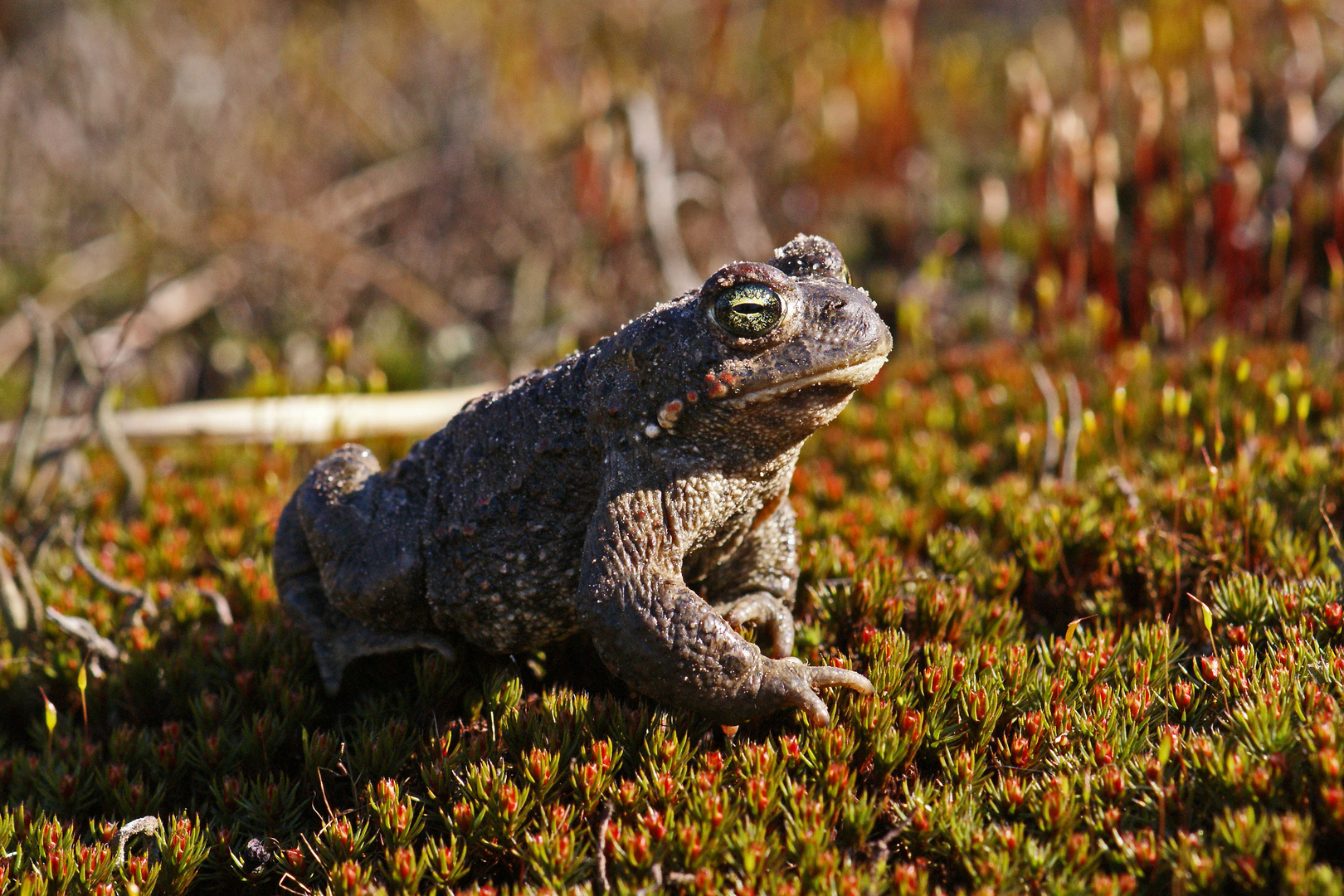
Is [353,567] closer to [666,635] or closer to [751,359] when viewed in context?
[666,635]

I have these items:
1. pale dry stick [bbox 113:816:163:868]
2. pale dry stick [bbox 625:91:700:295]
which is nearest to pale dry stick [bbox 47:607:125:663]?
pale dry stick [bbox 113:816:163:868]

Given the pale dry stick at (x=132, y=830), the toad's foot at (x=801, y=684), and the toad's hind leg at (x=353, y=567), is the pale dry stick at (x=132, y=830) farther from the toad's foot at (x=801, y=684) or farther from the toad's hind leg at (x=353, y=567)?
the toad's foot at (x=801, y=684)

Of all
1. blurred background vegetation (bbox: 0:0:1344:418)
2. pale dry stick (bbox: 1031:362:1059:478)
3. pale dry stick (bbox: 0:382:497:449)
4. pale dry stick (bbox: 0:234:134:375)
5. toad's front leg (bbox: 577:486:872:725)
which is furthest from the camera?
pale dry stick (bbox: 0:234:134:375)

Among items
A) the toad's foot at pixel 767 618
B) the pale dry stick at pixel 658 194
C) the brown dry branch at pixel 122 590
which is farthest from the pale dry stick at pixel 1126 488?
the brown dry branch at pixel 122 590

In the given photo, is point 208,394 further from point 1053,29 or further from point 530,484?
point 1053,29

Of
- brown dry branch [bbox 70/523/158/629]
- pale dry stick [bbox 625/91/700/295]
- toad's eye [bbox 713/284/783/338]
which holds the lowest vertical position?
brown dry branch [bbox 70/523/158/629]

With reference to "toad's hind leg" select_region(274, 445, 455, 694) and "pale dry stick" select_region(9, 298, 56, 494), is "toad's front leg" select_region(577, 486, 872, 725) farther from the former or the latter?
"pale dry stick" select_region(9, 298, 56, 494)

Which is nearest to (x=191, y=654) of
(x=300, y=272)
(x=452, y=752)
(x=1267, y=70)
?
(x=452, y=752)
